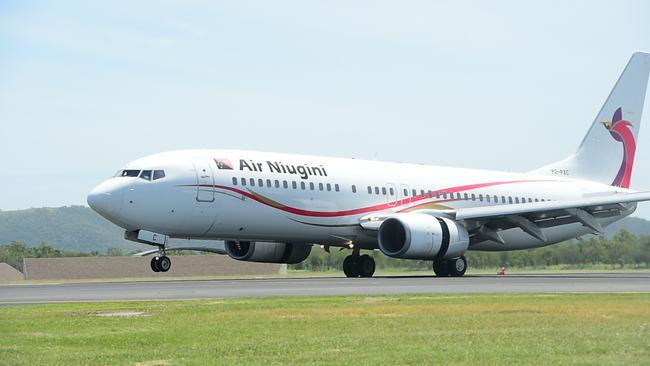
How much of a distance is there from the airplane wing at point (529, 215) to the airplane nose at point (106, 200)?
9285 mm

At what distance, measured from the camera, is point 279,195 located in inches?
1449

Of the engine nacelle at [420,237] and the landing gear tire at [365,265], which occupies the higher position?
the engine nacelle at [420,237]

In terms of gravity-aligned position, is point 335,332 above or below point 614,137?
below

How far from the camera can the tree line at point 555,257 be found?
145 ft

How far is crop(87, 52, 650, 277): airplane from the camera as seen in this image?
34.9m

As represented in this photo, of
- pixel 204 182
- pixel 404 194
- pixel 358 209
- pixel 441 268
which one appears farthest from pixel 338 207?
pixel 204 182

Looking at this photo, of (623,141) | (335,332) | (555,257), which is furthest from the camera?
(623,141)

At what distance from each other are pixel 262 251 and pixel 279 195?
14.2 ft

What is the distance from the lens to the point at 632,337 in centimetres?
1454

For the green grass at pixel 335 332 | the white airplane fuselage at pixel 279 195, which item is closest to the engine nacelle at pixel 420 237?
the white airplane fuselage at pixel 279 195

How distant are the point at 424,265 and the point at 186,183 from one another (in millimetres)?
15587

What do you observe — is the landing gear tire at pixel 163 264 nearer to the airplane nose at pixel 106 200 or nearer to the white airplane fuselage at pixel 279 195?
the white airplane fuselage at pixel 279 195

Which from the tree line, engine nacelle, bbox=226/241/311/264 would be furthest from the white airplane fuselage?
the tree line

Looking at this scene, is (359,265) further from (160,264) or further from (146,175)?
(146,175)
